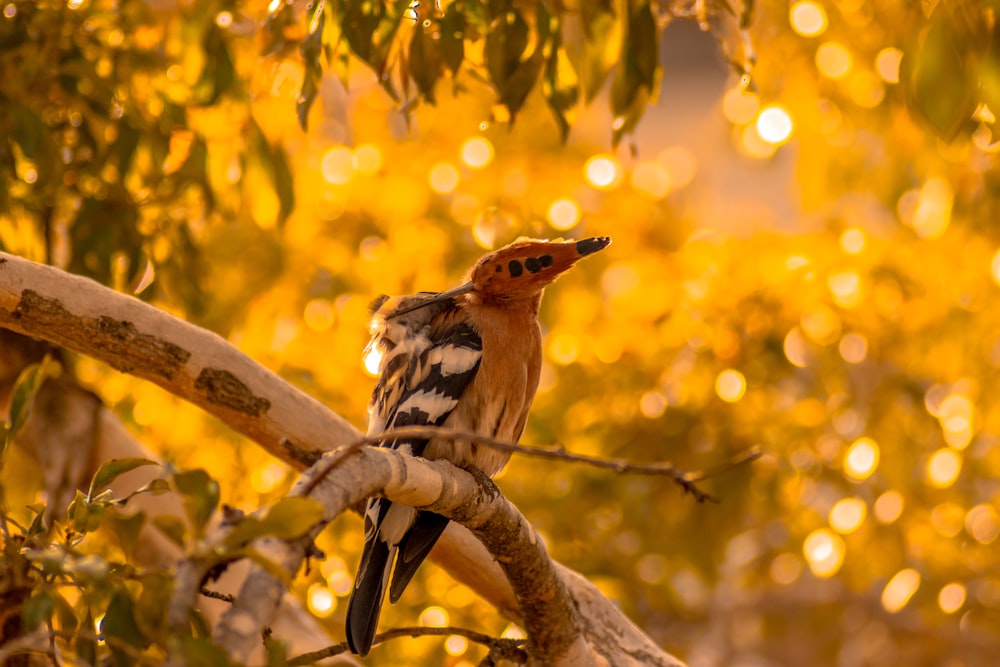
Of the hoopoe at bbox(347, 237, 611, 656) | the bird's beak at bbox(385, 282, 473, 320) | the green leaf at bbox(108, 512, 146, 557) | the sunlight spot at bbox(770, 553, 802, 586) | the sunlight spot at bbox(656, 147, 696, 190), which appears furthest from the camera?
the sunlight spot at bbox(656, 147, 696, 190)

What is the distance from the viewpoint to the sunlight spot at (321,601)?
8.02 ft

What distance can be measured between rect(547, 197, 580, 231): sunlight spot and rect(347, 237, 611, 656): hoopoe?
1261 millimetres

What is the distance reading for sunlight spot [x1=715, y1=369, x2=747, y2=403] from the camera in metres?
3.08

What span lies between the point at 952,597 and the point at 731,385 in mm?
905

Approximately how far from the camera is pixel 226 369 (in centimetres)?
167

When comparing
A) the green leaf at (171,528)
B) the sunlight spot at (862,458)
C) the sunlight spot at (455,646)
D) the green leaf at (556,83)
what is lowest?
the sunlight spot at (862,458)

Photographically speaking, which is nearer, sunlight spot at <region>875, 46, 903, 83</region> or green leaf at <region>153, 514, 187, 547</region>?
green leaf at <region>153, 514, 187, 547</region>

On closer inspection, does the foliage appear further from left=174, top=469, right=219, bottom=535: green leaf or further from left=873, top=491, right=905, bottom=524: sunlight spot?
left=873, top=491, right=905, bottom=524: sunlight spot

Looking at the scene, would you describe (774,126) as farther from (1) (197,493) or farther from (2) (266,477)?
(1) (197,493)

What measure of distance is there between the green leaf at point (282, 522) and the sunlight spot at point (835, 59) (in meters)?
3.03

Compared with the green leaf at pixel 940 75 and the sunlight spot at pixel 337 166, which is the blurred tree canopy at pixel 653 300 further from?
the green leaf at pixel 940 75

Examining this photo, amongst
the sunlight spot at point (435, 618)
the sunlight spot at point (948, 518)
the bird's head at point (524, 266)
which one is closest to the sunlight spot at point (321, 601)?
the sunlight spot at point (435, 618)

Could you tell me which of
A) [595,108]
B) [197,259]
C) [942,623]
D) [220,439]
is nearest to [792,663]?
[942,623]

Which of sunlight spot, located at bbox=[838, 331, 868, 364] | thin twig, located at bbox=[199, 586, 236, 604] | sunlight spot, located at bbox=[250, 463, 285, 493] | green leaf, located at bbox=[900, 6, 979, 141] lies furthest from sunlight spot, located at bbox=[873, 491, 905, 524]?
thin twig, located at bbox=[199, 586, 236, 604]
